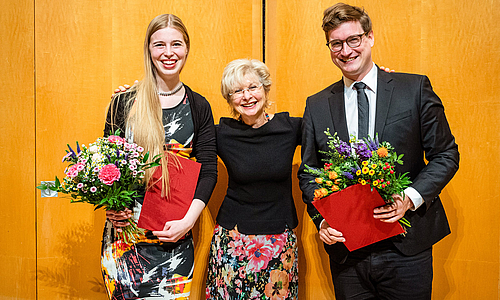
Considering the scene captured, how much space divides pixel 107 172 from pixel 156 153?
0.35m

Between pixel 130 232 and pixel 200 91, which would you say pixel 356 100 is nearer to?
pixel 200 91

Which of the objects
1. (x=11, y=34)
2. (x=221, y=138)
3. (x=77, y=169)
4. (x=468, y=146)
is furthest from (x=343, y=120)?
(x=11, y=34)

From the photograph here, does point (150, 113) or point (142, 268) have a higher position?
point (150, 113)

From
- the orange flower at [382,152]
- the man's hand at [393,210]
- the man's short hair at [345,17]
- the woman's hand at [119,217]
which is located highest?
the man's short hair at [345,17]

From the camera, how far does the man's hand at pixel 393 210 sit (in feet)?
5.73

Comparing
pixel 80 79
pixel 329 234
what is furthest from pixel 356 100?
pixel 80 79

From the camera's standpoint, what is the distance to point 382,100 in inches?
75.3

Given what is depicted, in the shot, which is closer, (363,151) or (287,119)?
(363,151)

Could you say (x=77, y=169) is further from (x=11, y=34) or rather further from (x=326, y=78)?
(x=326, y=78)

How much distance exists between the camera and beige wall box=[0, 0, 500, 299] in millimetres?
2568

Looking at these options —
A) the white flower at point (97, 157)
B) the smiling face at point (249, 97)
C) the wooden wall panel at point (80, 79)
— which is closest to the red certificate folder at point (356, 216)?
the smiling face at point (249, 97)

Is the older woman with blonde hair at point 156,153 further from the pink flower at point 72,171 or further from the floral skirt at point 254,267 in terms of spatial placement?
the pink flower at point 72,171

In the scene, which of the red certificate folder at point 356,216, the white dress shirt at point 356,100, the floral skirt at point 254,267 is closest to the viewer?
the red certificate folder at point 356,216

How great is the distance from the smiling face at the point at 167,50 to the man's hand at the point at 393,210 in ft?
4.50
